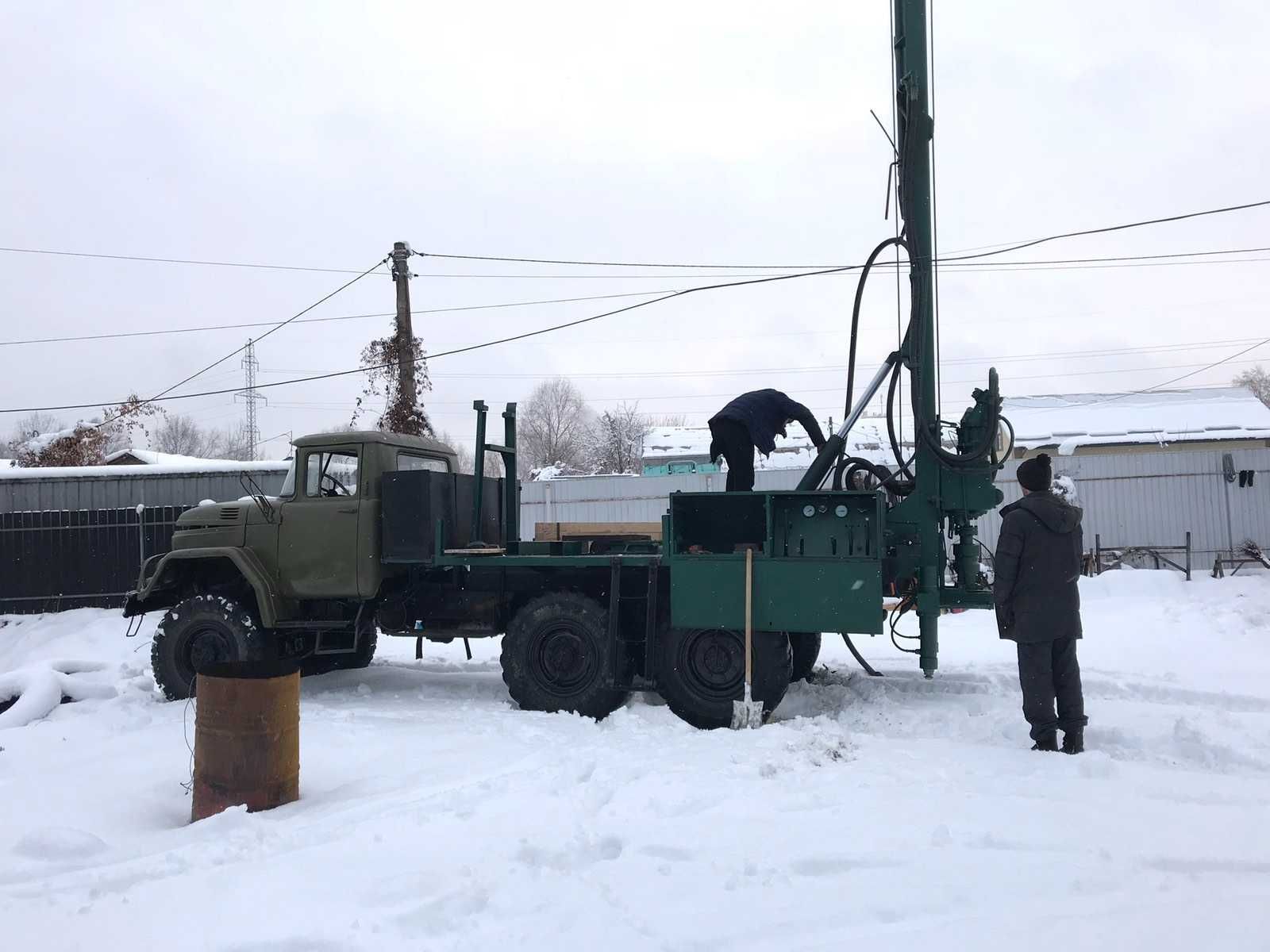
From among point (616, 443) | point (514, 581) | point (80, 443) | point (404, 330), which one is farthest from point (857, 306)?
point (616, 443)

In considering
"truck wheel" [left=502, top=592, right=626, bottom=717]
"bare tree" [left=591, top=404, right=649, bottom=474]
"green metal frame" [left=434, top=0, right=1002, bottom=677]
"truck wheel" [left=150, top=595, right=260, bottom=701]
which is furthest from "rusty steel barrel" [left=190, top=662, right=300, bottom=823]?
"bare tree" [left=591, top=404, right=649, bottom=474]

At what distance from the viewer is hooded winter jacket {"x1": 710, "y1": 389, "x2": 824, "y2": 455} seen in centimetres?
771

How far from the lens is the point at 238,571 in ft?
28.2

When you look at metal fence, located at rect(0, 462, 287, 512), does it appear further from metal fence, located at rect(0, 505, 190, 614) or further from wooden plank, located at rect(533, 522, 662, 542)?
wooden plank, located at rect(533, 522, 662, 542)

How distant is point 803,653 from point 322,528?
171 inches

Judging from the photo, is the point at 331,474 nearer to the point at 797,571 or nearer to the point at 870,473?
the point at 797,571

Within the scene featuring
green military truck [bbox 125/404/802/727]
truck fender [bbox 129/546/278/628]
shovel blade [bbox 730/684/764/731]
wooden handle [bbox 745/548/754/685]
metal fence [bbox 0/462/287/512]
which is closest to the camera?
shovel blade [bbox 730/684/764/731]

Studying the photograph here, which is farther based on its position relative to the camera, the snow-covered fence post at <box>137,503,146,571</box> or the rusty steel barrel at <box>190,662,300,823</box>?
the snow-covered fence post at <box>137,503,146,571</box>

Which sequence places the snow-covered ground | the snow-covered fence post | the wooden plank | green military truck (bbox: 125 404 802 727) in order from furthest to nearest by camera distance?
the snow-covered fence post < the wooden plank < green military truck (bbox: 125 404 802 727) < the snow-covered ground

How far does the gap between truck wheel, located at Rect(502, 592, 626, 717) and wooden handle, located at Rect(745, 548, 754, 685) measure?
1183 millimetres

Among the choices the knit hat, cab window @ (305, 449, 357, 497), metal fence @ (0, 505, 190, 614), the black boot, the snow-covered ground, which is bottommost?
the snow-covered ground

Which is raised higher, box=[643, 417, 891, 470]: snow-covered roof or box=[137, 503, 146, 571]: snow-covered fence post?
box=[643, 417, 891, 470]: snow-covered roof

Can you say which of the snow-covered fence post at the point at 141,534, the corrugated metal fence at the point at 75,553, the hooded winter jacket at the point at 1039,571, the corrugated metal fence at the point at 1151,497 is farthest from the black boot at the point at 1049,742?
the snow-covered fence post at the point at 141,534

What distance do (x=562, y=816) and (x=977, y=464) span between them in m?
4.25
